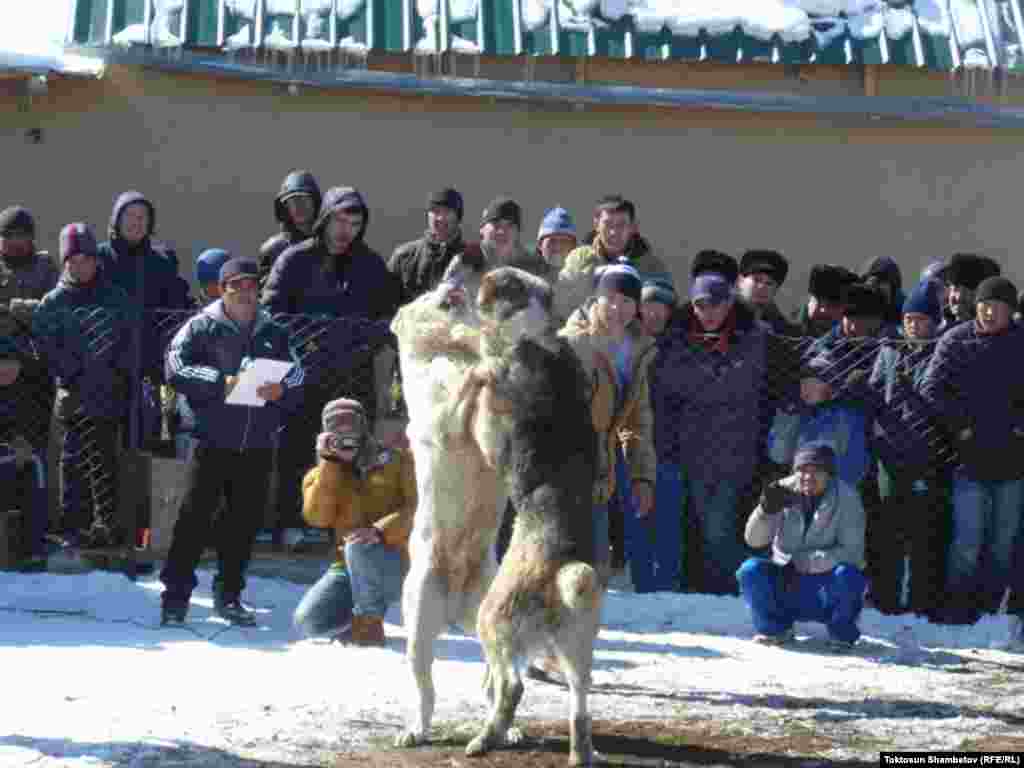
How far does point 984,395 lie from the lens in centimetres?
1088

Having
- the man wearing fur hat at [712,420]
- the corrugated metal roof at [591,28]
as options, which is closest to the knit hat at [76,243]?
the corrugated metal roof at [591,28]

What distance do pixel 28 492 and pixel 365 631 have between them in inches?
90.2

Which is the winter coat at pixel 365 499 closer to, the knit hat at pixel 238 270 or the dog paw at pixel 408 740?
the knit hat at pixel 238 270

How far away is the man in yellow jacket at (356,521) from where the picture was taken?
33.3 feet

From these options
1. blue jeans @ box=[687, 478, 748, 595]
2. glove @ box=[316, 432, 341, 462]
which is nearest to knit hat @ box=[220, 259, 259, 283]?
glove @ box=[316, 432, 341, 462]

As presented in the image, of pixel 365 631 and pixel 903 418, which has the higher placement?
pixel 903 418

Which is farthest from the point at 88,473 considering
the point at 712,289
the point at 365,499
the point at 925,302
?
the point at 925,302

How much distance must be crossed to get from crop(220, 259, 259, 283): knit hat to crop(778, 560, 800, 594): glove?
307 cm

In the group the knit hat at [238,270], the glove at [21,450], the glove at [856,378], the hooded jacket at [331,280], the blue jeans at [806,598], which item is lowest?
the blue jeans at [806,598]

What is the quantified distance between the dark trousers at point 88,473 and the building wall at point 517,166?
2.54 m

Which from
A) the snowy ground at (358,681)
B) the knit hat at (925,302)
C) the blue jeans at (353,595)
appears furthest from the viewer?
the knit hat at (925,302)

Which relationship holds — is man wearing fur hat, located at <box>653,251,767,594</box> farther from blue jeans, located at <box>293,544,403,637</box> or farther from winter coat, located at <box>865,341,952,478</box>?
blue jeans, located at <box>293,544,403,637</box>

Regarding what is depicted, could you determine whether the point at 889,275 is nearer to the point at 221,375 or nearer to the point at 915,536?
the point at 915,536

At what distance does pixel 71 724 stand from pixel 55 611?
2500 mm
